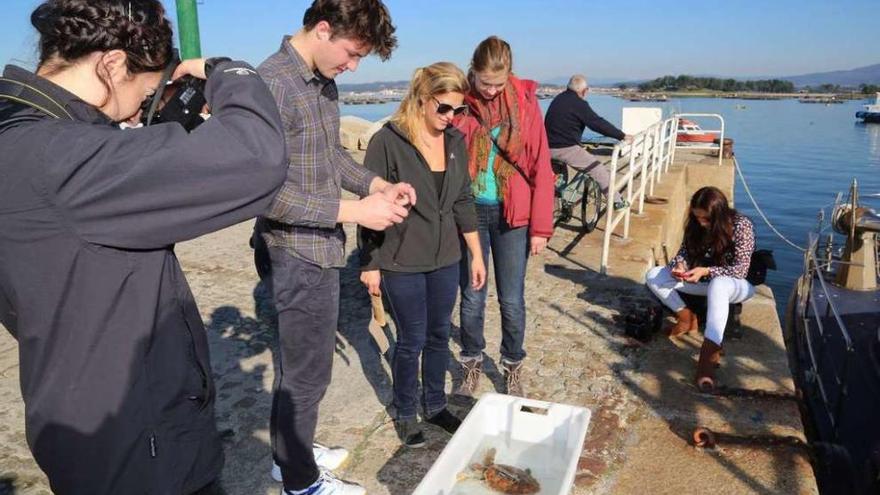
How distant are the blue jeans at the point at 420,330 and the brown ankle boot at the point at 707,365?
160 cm

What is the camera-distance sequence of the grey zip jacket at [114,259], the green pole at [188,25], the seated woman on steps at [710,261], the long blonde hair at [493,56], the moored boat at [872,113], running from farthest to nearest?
the moored boat at [872,113], the green pole at [188,25], the seated woman on steps at [710,261], the long blonde hair at [493,56], the grey zip jacket at [114,259]

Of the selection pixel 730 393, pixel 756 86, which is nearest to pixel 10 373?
pixel 730 393

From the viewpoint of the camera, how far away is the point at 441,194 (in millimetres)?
3057

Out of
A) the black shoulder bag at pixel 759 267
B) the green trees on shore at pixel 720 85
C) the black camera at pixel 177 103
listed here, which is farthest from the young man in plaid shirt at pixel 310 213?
the green trees on shore at pixel 720 85

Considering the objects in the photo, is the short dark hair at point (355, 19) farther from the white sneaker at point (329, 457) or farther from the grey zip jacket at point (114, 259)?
the white sneaker at point (329, 457)

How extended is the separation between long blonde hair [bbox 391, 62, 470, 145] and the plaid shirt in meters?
0.50

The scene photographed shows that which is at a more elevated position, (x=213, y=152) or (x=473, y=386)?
(x=213, y=152)

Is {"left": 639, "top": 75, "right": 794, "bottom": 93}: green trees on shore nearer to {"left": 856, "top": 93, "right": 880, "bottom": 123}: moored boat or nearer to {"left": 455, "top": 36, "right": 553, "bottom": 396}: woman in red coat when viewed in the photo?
{"left": 856, "top": 93, "right": 880, "bottom": 123}: moored boat

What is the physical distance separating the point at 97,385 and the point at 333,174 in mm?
1327

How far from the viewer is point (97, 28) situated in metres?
1.26

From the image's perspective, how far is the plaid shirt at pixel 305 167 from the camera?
7.06ft

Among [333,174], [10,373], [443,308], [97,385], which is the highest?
[333,174]

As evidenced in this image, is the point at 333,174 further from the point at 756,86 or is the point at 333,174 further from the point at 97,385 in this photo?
the point at 756,86

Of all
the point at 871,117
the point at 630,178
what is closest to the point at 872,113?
the point at 871,117
